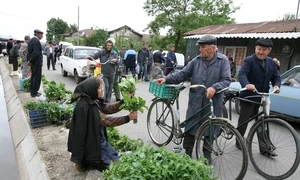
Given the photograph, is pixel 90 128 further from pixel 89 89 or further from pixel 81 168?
pixel 81 168

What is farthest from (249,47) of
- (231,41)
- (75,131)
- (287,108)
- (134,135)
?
(75,131)

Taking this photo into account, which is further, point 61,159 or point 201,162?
point 61,159

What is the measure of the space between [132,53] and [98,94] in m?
10.2

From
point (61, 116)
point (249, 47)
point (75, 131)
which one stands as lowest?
point (61, 116)

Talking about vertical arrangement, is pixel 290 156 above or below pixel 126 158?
below

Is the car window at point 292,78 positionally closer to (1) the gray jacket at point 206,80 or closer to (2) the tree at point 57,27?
(1) the gray jacket at point 206,80

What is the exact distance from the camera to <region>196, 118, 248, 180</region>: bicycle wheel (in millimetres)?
3180

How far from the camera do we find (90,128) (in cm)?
306

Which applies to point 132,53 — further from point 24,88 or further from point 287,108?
point 287,108

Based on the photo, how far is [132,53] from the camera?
13.2 metres

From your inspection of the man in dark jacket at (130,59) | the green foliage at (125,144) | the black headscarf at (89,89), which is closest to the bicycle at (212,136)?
the green foliage at (125,144)

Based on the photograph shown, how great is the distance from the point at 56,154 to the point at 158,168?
242 cm

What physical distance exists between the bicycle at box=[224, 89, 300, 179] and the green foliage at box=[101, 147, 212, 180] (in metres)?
1.55

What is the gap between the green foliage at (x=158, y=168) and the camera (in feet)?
7.04
